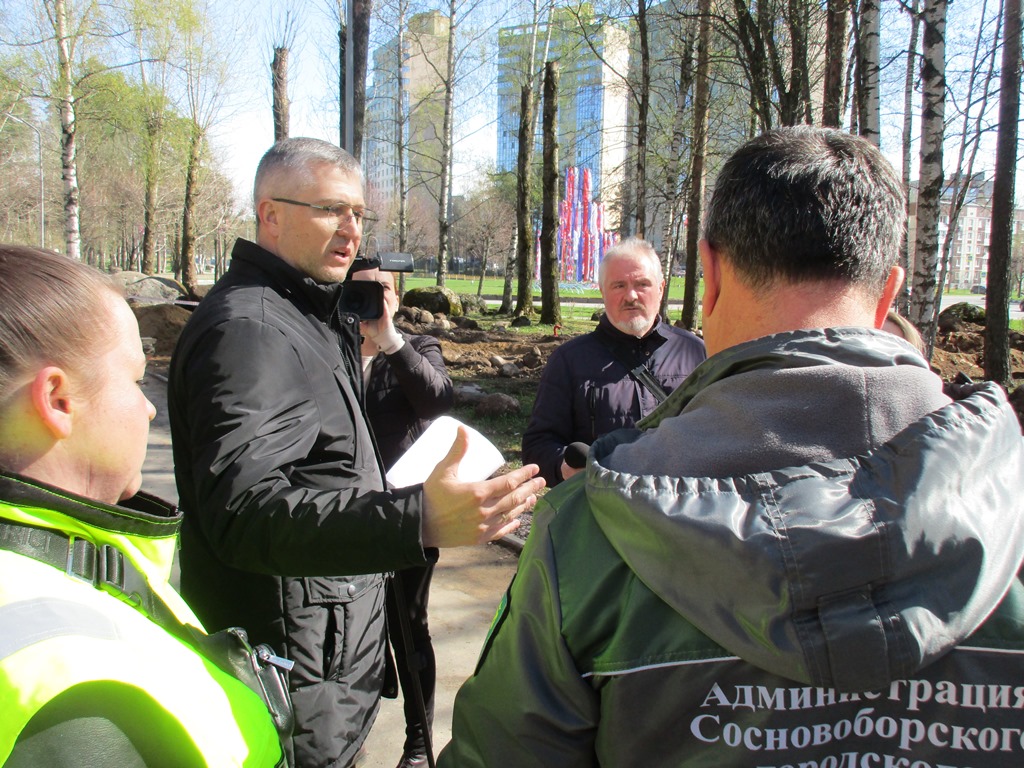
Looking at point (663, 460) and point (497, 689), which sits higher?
point (663, 460)

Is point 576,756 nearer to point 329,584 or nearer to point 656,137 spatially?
point 329,584

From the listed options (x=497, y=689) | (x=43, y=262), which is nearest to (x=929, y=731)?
(x=497, y=689)

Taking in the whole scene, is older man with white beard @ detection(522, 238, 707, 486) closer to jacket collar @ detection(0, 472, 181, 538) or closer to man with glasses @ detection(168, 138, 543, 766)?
man with glasses @ detection(168, 138, 543, 766)

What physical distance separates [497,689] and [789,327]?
2.34 ft

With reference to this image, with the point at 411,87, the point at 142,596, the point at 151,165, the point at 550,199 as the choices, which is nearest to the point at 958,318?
the point at 550,199

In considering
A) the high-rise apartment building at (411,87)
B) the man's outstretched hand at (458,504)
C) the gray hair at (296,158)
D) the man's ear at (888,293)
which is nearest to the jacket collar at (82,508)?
the man's outstretched hand at (458,504)

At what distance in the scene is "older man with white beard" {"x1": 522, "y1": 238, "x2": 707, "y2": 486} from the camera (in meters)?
3.30

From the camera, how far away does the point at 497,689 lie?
1142 mm

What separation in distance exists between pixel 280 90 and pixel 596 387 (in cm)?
1795

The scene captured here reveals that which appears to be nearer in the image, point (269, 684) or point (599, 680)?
point (599, 680)

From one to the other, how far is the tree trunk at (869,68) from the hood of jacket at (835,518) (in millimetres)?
8501

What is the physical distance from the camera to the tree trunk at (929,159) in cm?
827

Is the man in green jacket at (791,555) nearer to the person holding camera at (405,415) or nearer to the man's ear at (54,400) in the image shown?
the man's ear at (54,400)

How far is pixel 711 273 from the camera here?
50.5 inches
